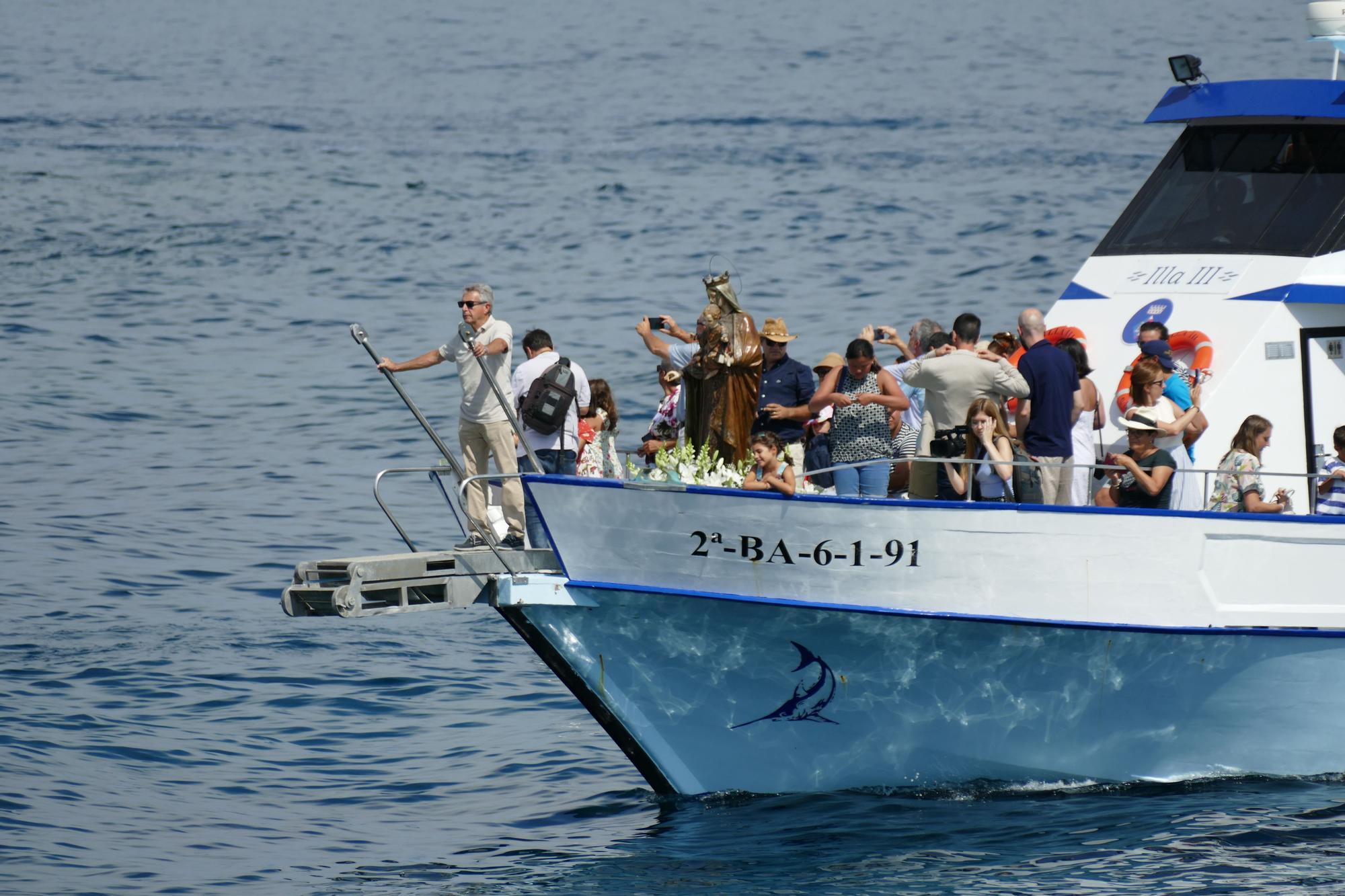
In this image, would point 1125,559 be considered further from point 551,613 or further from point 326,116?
point 326,116

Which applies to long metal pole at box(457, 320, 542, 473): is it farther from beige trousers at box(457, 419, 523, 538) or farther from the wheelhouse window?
the wheelhouse window

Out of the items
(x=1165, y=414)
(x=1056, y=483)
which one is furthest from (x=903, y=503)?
(x=1165, y=414)

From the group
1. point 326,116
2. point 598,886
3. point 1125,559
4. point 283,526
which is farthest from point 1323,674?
point 326,116

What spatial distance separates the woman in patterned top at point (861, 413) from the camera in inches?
474

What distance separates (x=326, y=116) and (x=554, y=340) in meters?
25.8

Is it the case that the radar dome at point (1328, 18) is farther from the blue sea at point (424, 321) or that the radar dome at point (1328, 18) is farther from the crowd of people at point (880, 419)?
the blue sea at point (424, 321)

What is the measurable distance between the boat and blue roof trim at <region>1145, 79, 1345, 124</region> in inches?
34.3

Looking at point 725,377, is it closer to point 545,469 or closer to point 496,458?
point 545,469

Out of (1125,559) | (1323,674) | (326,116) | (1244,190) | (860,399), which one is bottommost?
(1323,674)

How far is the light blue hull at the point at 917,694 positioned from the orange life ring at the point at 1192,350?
80.1 inches

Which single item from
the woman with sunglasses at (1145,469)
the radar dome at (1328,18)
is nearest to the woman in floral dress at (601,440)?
the woman with sunglasses at (1145,469)

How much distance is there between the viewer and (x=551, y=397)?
12.3 metres

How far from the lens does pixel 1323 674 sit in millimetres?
12367

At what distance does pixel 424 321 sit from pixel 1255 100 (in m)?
21.7
